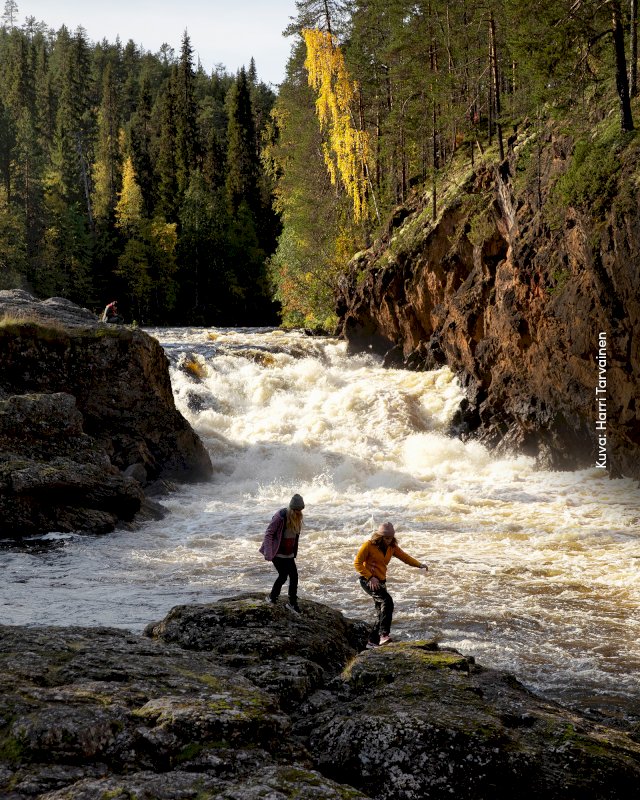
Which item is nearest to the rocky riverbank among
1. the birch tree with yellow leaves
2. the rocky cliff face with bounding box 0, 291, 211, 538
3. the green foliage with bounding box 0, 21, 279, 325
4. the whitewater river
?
the whitewater river

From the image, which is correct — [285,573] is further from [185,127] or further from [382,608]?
[185,127]

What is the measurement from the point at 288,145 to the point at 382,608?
1653 inches

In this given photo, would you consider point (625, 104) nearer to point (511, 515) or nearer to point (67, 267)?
point (511, 515)

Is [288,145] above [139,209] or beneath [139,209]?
above

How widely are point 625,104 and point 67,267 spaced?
45644 mm

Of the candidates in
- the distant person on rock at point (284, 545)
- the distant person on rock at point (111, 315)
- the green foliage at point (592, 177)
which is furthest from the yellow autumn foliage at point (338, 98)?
the distant person on rock at point (284, 545)

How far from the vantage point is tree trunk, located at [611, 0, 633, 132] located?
1692 centimetres

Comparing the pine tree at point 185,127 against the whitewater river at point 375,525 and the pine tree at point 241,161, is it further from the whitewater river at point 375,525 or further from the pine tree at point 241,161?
the whitewater river at point 375,525

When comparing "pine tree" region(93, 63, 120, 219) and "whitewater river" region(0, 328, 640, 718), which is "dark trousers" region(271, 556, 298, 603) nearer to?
"whitewater river" region(0, 328, 640, 718)

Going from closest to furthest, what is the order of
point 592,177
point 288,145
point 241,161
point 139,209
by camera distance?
point 592,177, point 288,145, point 139,209, point 241,161

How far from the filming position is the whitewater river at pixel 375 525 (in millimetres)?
10344

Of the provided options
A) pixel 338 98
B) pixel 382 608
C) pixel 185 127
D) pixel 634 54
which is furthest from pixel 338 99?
pixel 185 127

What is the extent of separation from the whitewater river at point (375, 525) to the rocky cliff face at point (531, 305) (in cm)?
111

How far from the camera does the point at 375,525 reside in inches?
643
